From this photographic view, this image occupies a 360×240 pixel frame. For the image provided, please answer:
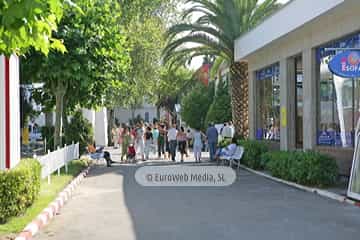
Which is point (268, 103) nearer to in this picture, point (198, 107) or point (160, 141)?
point (160, 141)

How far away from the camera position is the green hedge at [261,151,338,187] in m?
14.8

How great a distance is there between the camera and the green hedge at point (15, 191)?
976 centimetres

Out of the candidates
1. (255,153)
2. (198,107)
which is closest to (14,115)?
(255,153)

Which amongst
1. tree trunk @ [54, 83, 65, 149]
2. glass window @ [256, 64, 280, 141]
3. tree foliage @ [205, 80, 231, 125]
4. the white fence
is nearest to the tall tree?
tree trunk @ [54, 83, 65, 149]

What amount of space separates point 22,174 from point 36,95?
45.2 feet

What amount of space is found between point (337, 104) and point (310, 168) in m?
3.27

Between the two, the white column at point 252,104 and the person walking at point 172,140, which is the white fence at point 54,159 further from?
the white column at point 252,104

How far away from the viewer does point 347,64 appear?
12.6 metres

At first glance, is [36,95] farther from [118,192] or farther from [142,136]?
[118,192]

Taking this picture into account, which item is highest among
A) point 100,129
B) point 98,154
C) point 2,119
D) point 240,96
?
point 240,96

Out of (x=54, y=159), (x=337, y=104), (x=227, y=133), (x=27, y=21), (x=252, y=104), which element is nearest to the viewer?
(x=27, y=21)

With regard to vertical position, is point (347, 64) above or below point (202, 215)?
above

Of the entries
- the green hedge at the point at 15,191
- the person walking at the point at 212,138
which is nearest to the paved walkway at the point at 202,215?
the green hedge at the point at 15,191

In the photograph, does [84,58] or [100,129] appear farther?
[100,129]
